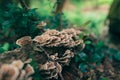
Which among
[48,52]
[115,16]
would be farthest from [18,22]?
[115,16]

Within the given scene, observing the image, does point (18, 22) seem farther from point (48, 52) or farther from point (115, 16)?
point (115, 16)

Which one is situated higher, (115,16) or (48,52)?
(115,16)

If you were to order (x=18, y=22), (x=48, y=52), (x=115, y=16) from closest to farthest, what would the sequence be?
1. (x=48, y=52)
2. (x=18, y=22)
3. (x=115, y=16)

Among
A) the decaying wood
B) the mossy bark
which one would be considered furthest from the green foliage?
the mossy bark

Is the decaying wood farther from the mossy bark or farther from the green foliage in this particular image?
the mossy bark

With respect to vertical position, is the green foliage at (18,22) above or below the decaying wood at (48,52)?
above

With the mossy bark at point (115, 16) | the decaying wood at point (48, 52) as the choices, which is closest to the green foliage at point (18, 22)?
the decaying wood at point (48, 52)

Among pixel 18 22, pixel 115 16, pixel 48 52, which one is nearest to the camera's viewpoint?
pixel 48 52

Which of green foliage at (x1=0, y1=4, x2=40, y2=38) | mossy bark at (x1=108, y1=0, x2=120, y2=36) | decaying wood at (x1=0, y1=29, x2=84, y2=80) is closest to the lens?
decaying wood at (x1=0, y1=29, x2=84, y2=80)

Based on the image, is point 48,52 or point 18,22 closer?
point 48,52

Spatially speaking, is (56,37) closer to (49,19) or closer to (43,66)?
(43,66)

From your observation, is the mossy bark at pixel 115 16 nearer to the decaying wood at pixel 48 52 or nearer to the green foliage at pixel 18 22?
the decaying wood at pixel 48 52
